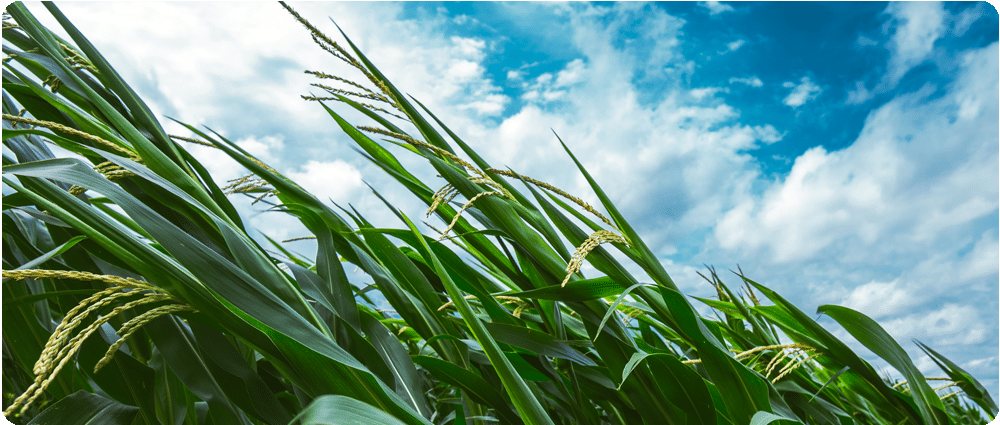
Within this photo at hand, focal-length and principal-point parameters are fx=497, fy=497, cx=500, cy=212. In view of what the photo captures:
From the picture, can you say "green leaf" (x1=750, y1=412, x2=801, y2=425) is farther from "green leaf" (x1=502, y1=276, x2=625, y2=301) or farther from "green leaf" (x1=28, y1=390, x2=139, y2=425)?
"green leaf" (x1=28, y1=390, x2=139, y2=425)

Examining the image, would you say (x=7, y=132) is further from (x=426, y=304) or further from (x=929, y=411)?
(x=929, y=411)

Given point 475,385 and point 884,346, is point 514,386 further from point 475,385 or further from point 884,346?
point 884,346

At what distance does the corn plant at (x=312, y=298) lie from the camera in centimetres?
50

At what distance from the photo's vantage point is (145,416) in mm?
639

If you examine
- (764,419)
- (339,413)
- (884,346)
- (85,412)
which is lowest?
(85,412)

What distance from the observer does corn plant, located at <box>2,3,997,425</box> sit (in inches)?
19.5

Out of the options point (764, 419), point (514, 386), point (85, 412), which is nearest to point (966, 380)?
point (764, 419)

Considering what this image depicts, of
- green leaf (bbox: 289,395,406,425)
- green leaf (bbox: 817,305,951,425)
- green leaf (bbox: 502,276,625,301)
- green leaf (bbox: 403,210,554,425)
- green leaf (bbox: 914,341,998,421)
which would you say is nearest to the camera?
green leaf (bbox: 289,395,406,425)

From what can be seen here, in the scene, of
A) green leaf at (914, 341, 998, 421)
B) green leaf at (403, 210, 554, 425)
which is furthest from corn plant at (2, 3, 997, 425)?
green leaf at (914, 341, 998, 421)

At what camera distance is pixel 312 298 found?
70 centimetres

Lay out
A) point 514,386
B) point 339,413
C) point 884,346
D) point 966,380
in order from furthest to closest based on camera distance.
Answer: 1. point 966,380
2. point 884,346
3. point 514,386
4. point 339,413

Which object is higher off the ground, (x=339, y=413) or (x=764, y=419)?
(x=764, y=419)

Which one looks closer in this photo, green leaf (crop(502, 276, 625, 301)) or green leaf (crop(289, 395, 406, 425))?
green leaf (crop(289, 395, 406, 425))

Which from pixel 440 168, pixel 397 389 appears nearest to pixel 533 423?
pixel 397 389
